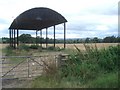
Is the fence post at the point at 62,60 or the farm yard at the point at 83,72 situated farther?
the fence post at the point at 62,60

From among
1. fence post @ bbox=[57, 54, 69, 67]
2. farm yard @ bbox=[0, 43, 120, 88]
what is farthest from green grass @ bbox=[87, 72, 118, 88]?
fence post @ bbox=[57, 54, 69, 67]

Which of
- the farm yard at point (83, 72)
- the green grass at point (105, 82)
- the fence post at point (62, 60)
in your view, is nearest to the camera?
the green grass at point (105, 82)

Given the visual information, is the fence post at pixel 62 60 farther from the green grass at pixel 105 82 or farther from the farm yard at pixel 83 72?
the green grass at pixel 105 82

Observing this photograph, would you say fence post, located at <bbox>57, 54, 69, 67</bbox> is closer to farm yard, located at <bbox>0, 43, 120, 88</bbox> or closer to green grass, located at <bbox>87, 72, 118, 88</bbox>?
farm yard, located at <bbox>0, 43, 120, 88</bbox>

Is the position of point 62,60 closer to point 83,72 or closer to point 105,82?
point 83,72

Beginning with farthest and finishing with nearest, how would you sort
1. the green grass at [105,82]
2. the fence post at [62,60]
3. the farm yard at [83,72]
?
1. the fence post at [62,60]
2. the farm yard at [83,72]
3. the green grass at [105,82]

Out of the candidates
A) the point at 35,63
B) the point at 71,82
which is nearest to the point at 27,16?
the point at 35,63

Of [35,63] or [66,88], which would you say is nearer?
[66,88]

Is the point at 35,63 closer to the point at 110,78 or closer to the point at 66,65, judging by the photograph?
the point at 66,65

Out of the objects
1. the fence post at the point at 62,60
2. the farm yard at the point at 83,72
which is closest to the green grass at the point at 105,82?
the farm yard at the point at 83,72

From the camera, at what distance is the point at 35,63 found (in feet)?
50.4

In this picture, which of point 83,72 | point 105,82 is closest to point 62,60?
point 83,72

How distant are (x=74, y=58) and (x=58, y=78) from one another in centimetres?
203

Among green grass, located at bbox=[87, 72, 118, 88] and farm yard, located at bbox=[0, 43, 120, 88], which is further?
farm yard, located at bbox=[0, 43, 120, 88]
